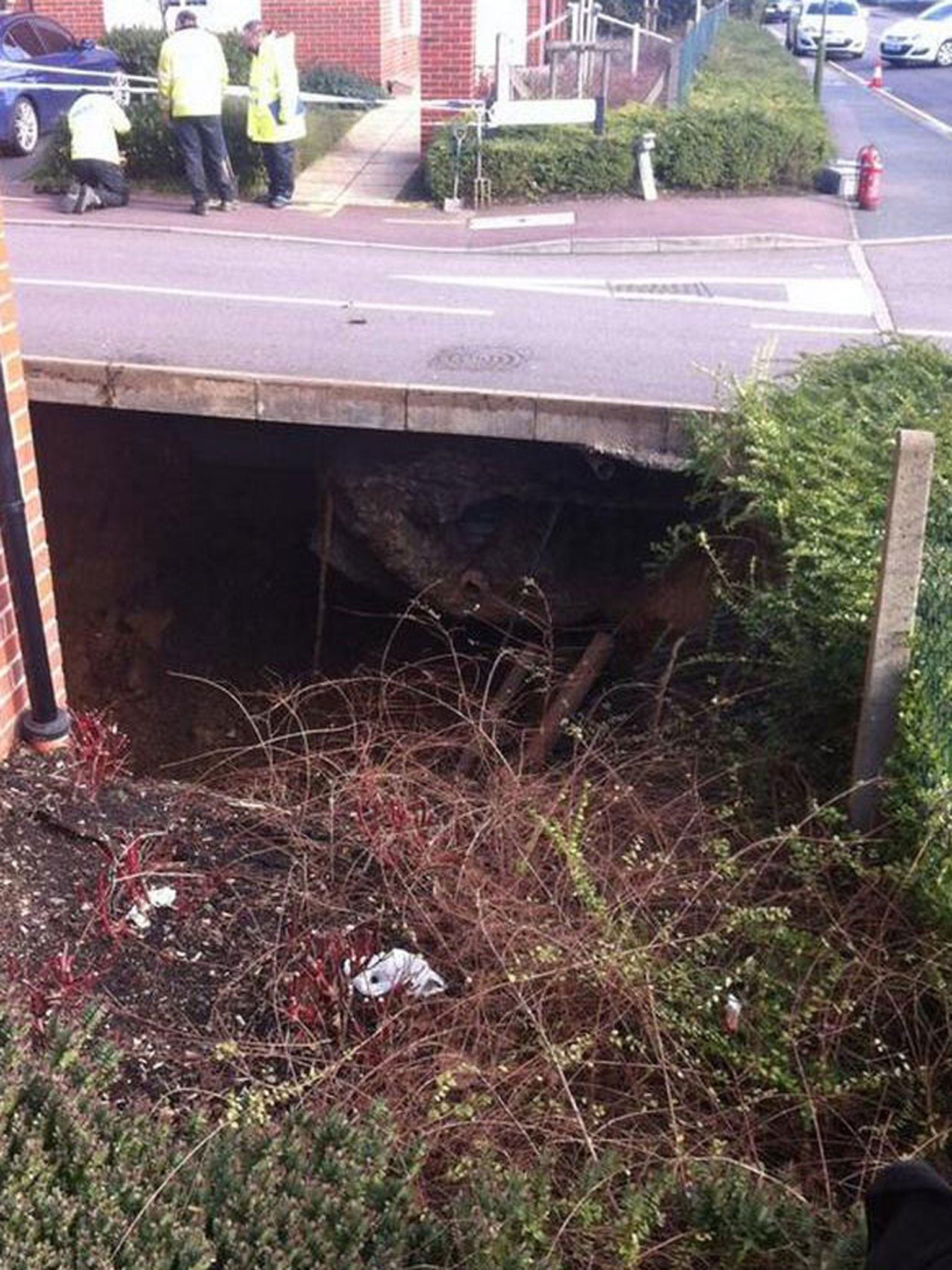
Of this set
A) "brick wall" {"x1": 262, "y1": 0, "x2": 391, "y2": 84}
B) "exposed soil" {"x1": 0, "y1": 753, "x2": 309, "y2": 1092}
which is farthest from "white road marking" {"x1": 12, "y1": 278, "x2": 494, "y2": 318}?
"brick wall" {"x1": 262, "y1": 0, "x2": 391, "y2": 84}

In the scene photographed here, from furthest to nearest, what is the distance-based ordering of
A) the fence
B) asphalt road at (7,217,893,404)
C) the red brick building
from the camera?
the red brick building < the fence < asphalt road at (7,217,893,404)

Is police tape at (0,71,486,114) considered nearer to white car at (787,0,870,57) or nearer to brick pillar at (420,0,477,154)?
brick pillar at (420,0,477,154)

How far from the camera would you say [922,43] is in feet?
124

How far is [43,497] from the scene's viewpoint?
368 inches

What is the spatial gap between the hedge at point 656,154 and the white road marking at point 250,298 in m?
5.80

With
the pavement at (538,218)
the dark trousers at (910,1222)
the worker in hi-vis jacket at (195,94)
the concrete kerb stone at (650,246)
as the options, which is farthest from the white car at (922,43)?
the dark trousers at (910,1222)

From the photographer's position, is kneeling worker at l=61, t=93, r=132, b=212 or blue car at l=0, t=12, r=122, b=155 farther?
blue car at l=0, t=12, r=122, b=155

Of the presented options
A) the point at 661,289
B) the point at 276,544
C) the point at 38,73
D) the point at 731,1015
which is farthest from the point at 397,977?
the point at 38,73

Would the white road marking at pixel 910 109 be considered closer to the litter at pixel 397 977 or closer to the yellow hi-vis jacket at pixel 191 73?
the yellow hi-vis jacket at pixel 191 73

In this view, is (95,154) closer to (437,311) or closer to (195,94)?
(195,94)

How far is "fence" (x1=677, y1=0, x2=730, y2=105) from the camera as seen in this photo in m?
18.7

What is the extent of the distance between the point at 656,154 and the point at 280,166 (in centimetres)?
447

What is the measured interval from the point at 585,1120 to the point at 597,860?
3.90 feet

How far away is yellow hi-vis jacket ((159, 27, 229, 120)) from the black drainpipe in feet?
33.6
